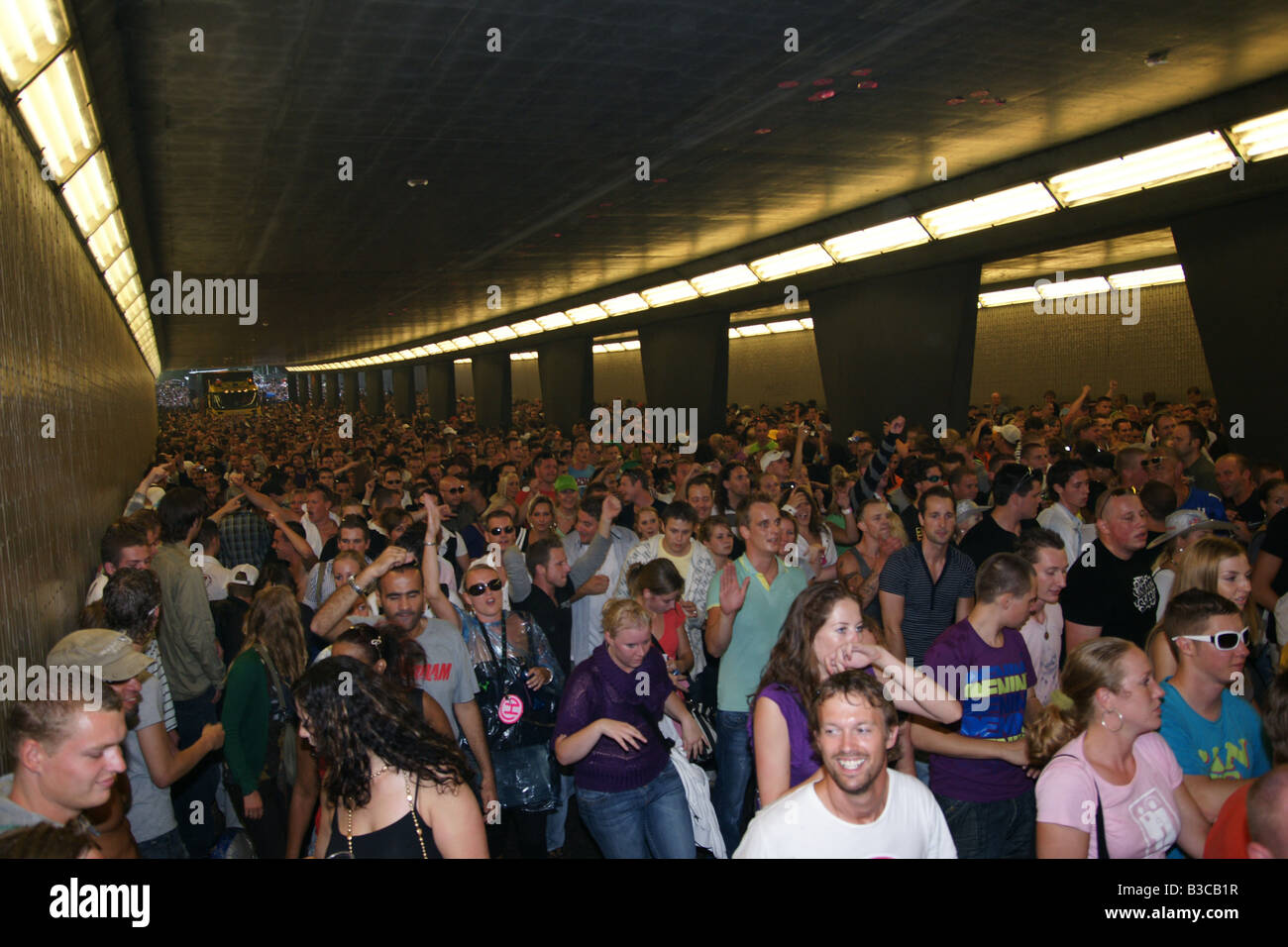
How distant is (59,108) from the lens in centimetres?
696

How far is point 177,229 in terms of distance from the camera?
1453cm

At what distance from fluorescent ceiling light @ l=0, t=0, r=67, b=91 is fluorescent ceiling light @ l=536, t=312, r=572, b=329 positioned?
2340 cm

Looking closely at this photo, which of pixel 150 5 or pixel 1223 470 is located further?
pixel 1223 470

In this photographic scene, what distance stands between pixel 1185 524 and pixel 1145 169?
551cm

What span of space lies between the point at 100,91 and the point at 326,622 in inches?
178

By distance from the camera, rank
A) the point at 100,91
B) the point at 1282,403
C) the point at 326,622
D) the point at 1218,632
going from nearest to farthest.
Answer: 1. the point at 1218,632
2. the point at 326,622
3. the point at 100,91
4. the point at 1282,403

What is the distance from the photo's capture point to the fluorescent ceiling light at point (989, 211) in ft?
41.0

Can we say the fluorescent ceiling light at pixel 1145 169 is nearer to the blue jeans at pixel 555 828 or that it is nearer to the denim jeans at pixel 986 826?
the denim jeans at pixel 986 826

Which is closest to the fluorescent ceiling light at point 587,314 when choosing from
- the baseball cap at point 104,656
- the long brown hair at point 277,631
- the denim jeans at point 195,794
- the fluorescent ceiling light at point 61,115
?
the fluorescent ceiling light at point 61,115

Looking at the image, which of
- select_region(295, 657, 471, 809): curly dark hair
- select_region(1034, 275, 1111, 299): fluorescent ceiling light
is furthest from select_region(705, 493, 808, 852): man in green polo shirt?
select_region(1034, 275, 1111, 299): fluorescent ceiling light

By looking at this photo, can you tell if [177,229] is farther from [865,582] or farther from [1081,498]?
[1081,498]

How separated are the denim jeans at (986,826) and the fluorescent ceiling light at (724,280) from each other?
50.6 feet

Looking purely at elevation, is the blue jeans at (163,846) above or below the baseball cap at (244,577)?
below
